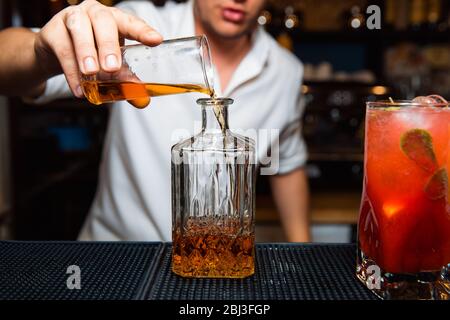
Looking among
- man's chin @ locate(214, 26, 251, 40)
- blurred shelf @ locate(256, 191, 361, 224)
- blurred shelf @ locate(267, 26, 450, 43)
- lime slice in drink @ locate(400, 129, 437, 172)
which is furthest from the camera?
blurred shelf @ locate(267, 26, 450, 43)

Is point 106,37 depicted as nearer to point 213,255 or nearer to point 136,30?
point 136,30

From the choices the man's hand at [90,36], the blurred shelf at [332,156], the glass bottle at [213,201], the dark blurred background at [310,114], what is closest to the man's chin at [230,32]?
the man's hand at [90,36]

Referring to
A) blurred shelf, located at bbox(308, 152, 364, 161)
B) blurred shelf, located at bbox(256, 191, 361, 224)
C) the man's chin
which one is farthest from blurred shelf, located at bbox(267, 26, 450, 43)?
the man's chin

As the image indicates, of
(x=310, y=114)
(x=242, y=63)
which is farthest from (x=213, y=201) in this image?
(x=310, y=114)

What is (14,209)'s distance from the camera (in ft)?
10.5

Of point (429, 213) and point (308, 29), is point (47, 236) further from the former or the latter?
point (429, 213)

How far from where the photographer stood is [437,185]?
2.55ft

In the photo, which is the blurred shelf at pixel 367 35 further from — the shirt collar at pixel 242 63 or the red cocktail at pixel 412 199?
the red cocktail at pixel 412 199

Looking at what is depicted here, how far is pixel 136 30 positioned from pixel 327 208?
7.27 ft

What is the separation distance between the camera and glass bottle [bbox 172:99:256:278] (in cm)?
85

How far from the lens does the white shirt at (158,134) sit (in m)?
1.67

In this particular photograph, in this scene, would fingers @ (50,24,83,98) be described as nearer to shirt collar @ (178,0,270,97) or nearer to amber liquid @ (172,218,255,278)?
amber liquid @ (172,218,255,278)

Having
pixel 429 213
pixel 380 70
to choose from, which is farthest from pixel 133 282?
pixel 380 70

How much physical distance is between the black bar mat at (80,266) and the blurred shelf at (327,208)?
6.07 feet
